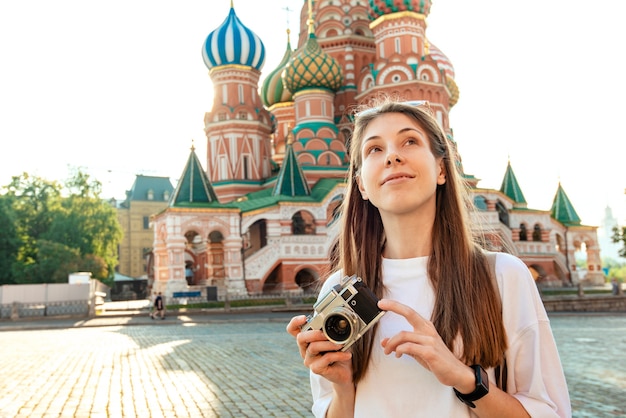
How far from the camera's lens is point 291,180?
3156 centimetres

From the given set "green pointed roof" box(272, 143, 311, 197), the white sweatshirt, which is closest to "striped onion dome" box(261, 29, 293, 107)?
"green pointed roof" box(272, 143, 311, 197)

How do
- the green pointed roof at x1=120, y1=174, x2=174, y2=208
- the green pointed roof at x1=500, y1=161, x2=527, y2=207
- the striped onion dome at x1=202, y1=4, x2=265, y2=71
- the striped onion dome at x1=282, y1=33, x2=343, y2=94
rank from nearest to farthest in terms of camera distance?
the striped onion dome at x1=282, y1=33, x2=343, y2=94 < the striped onion dome at x1=202, y1=4, x2=265, y2=71 < the green pointed roof at x1=500, y1=161, x2=527, y2=207 < the green pointed roof at x1=120, y1=174, x2=174, y2=208

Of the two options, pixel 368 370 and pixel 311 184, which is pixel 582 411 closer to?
pixel 368 370

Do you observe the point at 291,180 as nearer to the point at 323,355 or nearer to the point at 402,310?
the point at 323,355

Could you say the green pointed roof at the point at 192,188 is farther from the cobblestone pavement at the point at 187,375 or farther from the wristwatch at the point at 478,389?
the wristwatch at the point at 478,389

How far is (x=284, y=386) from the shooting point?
7656 millimetres

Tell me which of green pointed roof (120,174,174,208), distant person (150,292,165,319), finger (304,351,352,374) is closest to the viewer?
finger (304,351,352,374)

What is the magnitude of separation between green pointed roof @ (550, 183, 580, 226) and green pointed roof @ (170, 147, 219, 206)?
71.8 ft

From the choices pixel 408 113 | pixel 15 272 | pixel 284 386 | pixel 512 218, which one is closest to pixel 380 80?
pixel 512 218

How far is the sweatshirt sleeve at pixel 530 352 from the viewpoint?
74.5 inches

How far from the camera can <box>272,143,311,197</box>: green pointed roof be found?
3125cm

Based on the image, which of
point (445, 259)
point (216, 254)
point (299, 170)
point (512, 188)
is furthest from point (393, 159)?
point (512, 188)

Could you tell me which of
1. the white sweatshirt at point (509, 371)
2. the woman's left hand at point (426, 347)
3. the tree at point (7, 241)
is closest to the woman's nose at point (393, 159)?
the white sweatshirt at point (509, 371)

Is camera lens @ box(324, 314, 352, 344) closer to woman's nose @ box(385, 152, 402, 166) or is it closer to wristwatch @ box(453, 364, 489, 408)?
wristwatch @ box(453, 364, 489, 408)
